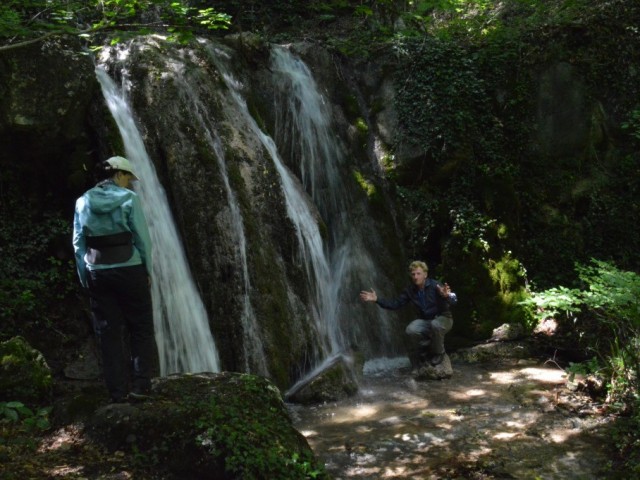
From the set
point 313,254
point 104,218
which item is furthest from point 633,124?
point 104,218

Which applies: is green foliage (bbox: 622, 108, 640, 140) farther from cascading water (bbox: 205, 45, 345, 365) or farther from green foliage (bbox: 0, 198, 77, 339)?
green foliage (bbox: 0, 198, 77, 339)

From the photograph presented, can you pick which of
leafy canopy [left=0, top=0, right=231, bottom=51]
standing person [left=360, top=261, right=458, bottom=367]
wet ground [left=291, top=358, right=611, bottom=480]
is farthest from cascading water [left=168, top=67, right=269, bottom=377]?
standing person [left=360, top=261, right=458, bottom=367]

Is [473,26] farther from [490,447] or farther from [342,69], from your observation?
[490,447]

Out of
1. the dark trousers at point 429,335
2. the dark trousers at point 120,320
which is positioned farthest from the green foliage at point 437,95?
the dark trousers at point 120,320

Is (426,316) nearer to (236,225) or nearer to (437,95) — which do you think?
(236,225)

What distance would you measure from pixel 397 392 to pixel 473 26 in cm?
780

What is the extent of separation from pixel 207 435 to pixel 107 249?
1.47 meters

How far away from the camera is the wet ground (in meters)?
4.57

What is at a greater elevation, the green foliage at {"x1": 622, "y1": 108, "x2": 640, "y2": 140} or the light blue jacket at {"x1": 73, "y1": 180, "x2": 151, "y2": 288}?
A: the green foliage at {"x1": 622, "y1": 108, "x2": 640, "y2": 140}

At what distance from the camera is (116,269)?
13.6 ft

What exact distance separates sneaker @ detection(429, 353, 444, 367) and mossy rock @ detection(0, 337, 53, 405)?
445cm

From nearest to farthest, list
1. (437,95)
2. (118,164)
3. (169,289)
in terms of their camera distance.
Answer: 1. (118,164)
2. (169,289)
3. (437,95)

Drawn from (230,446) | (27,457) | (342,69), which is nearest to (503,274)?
Answer: (342,69)

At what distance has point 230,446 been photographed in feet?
12.3
